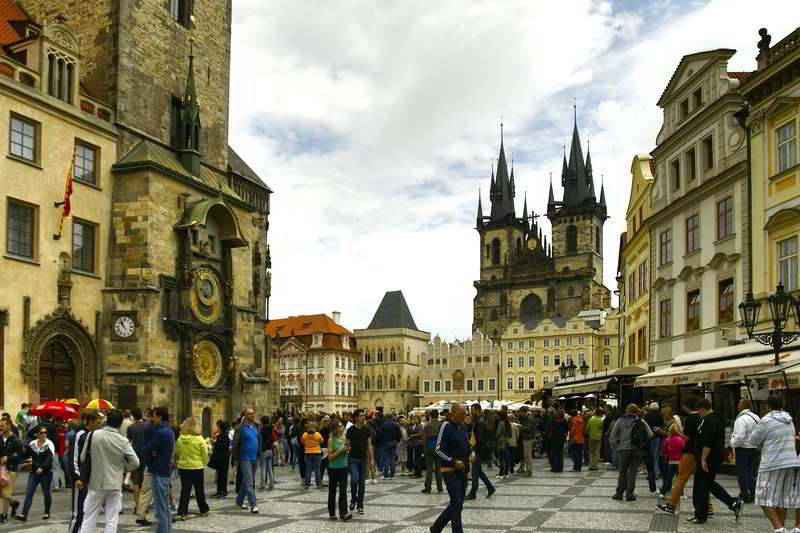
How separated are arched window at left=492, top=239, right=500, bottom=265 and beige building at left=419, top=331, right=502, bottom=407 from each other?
21961 millimetres

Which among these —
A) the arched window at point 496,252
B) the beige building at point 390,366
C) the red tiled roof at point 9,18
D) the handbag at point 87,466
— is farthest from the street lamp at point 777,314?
the arched window at point 496,252

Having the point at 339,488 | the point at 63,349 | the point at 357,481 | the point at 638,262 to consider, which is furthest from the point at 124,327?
the point at 638,262

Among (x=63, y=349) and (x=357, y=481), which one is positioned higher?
(x=63, y=349)

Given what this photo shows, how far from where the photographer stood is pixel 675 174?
32812mm

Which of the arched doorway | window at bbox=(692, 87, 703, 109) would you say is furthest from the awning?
the arched doorway

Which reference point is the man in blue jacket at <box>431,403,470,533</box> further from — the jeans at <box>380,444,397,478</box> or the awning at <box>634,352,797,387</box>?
the jeans at <box>380,444,397,478</box>

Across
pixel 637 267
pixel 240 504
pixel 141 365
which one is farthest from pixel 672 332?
pixel 240 504

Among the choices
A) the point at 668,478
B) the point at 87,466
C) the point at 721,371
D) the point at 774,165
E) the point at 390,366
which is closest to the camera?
the point at 87,466

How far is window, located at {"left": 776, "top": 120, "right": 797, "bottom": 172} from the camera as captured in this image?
24.1m

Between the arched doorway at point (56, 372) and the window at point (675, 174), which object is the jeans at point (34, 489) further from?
the window at point (675, 174)

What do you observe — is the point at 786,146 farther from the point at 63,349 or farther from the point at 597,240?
the point at 597,240

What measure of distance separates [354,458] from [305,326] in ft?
311

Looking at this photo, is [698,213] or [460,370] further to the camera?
[460,370]

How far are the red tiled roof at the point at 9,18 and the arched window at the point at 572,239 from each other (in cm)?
10603
